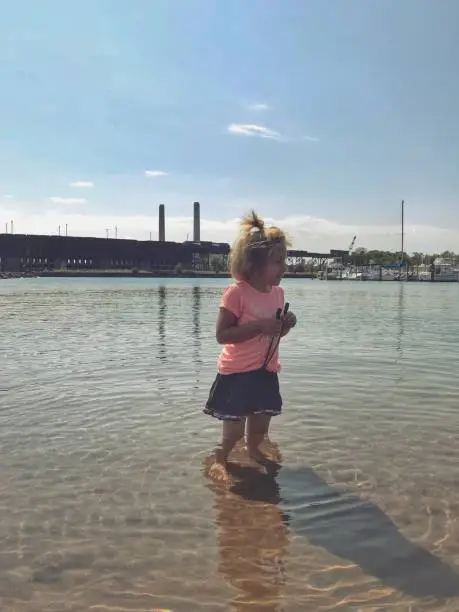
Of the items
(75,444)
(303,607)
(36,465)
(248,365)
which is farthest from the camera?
(75,444)

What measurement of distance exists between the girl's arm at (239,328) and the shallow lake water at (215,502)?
129cm

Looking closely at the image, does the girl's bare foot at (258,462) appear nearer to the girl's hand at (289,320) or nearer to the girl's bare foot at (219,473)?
the girl's bare foot at (219,473)

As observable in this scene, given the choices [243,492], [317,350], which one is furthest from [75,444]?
[317,350]

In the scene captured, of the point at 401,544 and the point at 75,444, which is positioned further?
the point at 75,444

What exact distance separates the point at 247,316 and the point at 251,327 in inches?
7.6

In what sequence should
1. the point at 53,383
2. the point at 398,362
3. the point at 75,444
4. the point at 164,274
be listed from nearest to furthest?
the point at 75,444 < the point at 53,383 < the point at 398,362 < the point at 164,274

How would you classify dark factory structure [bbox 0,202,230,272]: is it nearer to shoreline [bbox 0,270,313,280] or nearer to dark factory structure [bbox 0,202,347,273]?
dark factory structure [bbox 0,202,347,273]

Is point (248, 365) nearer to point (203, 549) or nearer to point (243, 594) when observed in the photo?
Result: point (203, 549)

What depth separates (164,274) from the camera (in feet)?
606

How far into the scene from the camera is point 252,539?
13.5 feet

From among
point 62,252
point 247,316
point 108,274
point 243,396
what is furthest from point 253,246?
point 62,252

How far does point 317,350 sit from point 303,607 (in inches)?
437

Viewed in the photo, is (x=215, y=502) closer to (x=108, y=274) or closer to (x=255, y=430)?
(x=255, y=430)

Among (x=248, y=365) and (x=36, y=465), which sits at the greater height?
(x=248, y=365)
